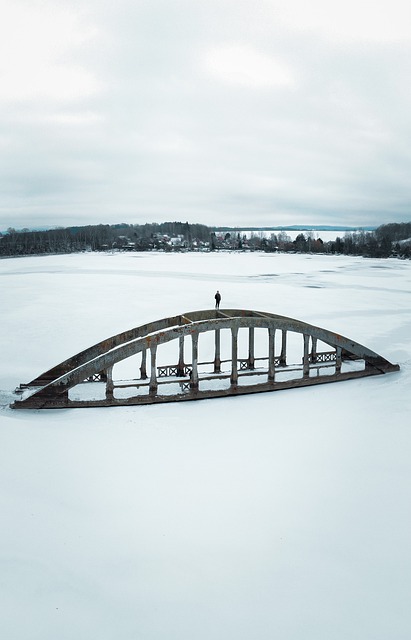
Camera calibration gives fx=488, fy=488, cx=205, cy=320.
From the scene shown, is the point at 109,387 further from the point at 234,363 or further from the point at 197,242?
the point at 197,242

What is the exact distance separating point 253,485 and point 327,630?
8.57 feet

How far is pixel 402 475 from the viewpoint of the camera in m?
7.50

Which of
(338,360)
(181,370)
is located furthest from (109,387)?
(338,360)

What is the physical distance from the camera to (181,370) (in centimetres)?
1249

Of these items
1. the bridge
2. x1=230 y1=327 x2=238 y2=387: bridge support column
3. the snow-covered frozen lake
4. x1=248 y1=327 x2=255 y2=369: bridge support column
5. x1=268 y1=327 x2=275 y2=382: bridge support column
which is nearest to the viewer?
the snow-covered frozen lake

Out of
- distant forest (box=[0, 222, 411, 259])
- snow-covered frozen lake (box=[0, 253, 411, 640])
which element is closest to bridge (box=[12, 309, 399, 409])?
snow-covered frozen lake (box=[0, 253, 411, 640])

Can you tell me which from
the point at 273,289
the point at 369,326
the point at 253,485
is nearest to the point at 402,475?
the point at 253,485

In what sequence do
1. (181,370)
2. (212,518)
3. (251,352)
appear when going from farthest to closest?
1. (251,352)
2. (181,370)
3. (212,518)

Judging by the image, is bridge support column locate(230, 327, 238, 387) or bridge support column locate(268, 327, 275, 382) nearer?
bridge support column locate(230, 327, 238, 387)

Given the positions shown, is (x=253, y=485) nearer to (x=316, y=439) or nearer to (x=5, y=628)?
(x=316, y=439)

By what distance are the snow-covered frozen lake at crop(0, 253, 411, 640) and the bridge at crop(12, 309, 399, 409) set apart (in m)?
0.39

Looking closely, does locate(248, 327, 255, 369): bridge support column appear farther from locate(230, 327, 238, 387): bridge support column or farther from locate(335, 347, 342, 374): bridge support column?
locate(335, 347, 342, 374): bridge support column

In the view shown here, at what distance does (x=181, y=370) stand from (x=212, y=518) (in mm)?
6465

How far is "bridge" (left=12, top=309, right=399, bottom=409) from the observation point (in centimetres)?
999
